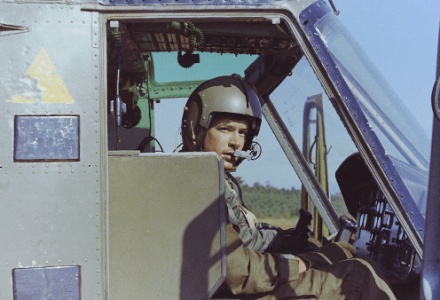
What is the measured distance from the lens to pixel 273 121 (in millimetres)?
3232

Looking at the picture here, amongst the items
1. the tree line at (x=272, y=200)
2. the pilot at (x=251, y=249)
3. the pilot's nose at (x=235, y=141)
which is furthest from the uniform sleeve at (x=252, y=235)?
the tree line at (x=272, y=200)

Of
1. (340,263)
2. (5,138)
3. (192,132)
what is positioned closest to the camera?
(5,138)

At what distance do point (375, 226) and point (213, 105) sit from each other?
1.18 metres

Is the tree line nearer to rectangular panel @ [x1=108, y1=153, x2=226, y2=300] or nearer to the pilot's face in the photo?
the pilot's face

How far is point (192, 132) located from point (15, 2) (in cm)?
116

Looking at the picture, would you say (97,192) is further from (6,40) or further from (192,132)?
(192,132)

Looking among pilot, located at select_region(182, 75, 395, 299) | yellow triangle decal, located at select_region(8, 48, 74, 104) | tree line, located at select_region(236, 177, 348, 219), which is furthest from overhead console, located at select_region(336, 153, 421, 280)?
tree line, located at select_region(236, 177, 348, 219)

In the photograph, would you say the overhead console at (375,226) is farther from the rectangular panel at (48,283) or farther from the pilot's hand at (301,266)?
the rectangular panel at (48,283)

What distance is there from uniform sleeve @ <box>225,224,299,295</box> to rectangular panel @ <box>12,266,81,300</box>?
24.9 inches

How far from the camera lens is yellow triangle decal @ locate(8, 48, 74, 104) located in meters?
1.69

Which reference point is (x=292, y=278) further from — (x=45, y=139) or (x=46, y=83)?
(x=46, y=83)

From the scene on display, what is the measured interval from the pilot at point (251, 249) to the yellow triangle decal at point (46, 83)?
2.93 feet

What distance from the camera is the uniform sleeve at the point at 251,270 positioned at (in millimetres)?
1799

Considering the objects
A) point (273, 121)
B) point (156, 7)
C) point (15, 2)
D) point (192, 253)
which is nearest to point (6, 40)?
point (15, 2)
